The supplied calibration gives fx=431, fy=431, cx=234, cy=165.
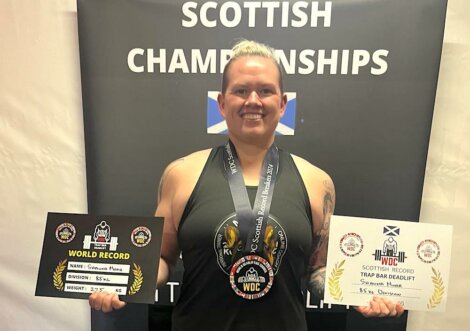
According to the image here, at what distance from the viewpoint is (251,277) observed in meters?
1.37

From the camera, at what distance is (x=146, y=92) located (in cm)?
146

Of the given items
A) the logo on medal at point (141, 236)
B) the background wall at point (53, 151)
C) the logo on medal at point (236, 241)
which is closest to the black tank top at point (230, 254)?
the logo on medal at point (236, 241)

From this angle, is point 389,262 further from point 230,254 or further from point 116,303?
point 116,303

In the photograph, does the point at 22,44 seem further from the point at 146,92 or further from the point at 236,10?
the point at 236,10

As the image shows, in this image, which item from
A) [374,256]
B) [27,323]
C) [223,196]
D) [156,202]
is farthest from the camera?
[27,323]

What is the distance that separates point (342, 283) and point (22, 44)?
1.35 metres

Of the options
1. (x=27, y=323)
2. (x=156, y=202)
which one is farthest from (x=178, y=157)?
(x=27, y=323)

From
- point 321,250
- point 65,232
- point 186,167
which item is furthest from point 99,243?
point 321,250

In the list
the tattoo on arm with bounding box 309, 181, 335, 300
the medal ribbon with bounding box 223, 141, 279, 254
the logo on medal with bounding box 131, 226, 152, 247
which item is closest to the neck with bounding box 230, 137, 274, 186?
the medal ribbon with bounding box 223, 141, 279, 254

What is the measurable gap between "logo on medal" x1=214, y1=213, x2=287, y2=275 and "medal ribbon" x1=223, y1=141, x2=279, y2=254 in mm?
16

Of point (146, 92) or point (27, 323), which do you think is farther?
point (27, 323)

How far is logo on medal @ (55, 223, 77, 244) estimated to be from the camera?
4.40 ft

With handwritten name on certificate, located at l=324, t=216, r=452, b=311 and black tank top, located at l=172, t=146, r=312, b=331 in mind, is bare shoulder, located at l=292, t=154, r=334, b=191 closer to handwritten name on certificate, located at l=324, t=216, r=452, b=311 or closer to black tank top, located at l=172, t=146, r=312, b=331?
black tank top, located at l=172, t=146, r=312, b=331

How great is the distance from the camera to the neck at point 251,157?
1430 millimetres
